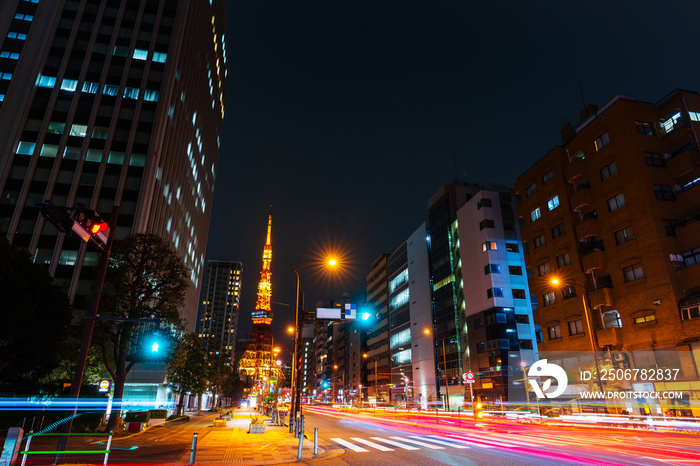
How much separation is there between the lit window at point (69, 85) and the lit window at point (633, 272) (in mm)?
76596

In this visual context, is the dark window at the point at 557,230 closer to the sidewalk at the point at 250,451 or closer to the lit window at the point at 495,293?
the lit window at the point at 495,293

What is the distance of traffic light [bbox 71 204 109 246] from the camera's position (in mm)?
10951

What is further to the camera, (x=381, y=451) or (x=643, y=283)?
(x=643, y=283)

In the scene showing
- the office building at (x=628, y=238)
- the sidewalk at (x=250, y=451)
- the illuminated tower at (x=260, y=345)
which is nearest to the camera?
the sidewalk at (x=250, y=451)

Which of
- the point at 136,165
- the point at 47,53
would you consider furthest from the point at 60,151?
the point at 47,53

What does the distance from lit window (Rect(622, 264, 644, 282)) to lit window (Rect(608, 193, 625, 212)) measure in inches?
250

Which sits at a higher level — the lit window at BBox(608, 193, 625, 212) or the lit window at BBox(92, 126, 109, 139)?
the lit window at BBox(92, 126, 109, 139)

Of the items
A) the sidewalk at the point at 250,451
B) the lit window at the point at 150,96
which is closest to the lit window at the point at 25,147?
the lit window at the point at 150,96

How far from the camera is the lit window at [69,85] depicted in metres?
60.9

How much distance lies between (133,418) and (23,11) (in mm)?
69246

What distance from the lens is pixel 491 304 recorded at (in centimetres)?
6575

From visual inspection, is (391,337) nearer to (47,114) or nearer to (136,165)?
(136,165)

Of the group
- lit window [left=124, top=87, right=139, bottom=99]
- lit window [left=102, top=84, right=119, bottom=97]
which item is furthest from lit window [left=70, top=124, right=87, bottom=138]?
lit window [left=124, top=87, right=139, bottom=99]

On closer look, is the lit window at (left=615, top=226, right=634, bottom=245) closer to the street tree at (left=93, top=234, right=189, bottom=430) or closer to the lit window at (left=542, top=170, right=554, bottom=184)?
the lit window at (left=542, top=170, right=554, bottom=184)
